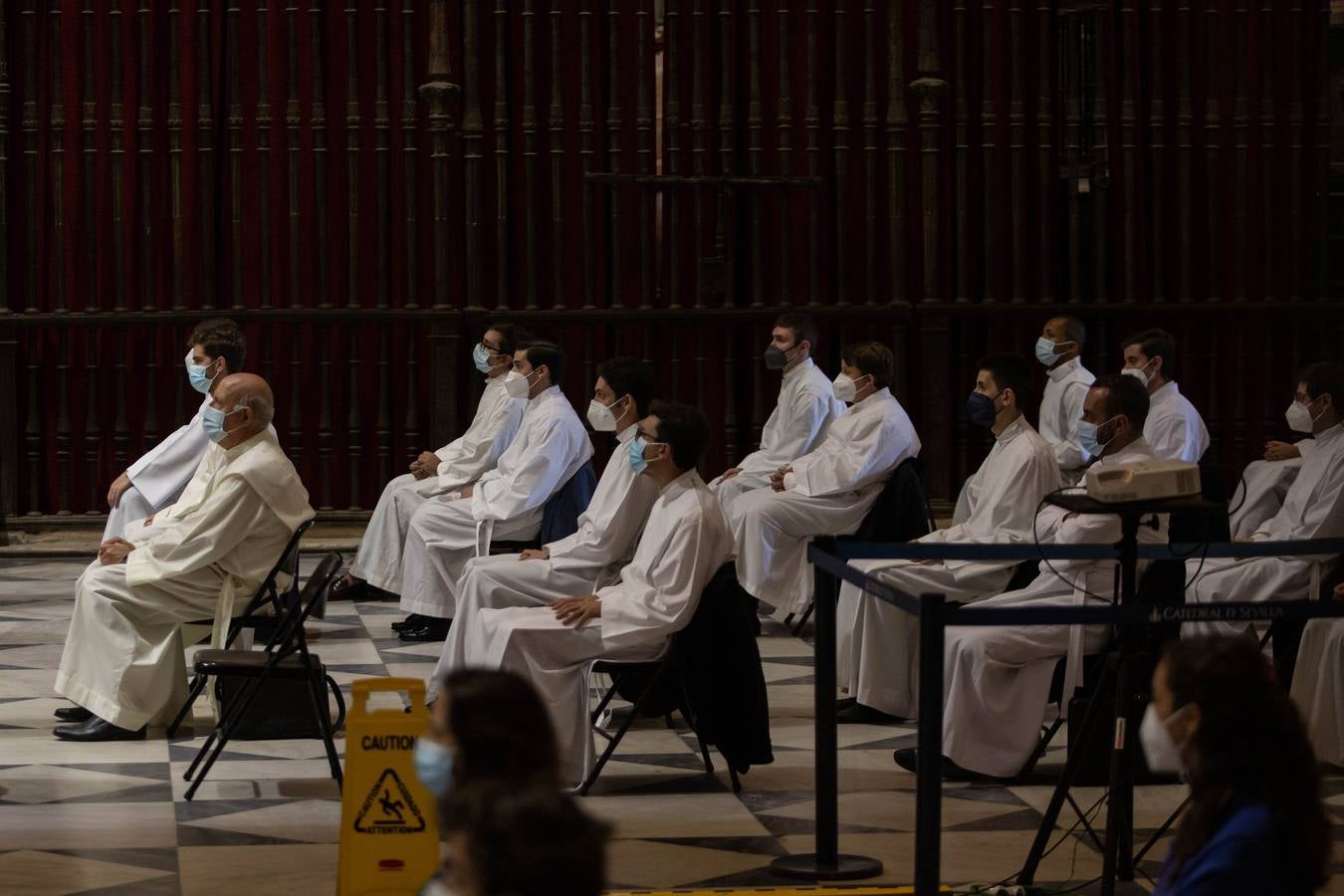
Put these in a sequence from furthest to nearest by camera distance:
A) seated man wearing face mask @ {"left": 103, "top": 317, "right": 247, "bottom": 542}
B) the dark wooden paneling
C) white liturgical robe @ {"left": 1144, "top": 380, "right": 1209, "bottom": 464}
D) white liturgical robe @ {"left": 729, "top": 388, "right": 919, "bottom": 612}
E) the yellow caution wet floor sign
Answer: the dark wooden paneling, white liturgical robe @ {"left": 1144, "top": 380, "right": 1209, "bottom": 464}, seated man wearing face mask @ {"left": 103, "top": 317, "right": 247, "bottom": 542}, white liturgical robe @ {"left": 729, "top": 388, "right": 919, "bottom": 612}, the yellow caution wet floor sign

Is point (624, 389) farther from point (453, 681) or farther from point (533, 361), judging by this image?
point (453, 681)

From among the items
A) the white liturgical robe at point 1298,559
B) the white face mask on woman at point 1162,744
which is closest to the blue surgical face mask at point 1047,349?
the white liturgical robe at point 1298,559

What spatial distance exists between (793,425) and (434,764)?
7.01 meters

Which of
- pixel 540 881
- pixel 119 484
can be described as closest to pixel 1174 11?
pixel 119 484

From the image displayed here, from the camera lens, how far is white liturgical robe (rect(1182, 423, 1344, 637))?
6770 millimetres

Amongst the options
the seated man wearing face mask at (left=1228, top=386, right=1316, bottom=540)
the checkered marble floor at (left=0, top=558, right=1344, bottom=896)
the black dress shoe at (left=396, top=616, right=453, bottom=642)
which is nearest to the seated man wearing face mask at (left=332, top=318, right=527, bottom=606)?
the black dress shoe at (left=396, top=616, right=453, bottom=642)

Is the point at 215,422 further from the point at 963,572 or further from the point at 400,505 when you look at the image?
the point at 400,505

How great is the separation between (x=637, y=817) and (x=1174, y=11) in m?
8.00

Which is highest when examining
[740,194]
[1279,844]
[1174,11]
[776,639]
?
[1174,11]

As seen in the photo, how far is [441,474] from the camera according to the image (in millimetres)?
9781

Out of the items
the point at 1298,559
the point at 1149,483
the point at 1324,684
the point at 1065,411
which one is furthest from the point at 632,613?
the point at 1065,411

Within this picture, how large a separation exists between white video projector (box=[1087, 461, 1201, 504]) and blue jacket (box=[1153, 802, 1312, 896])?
1.73m

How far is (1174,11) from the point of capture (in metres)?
12.0

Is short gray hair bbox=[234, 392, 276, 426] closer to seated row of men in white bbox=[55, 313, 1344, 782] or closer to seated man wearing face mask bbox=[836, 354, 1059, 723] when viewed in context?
seated row of men in white bbox=[55, 313, 1344, 782]
